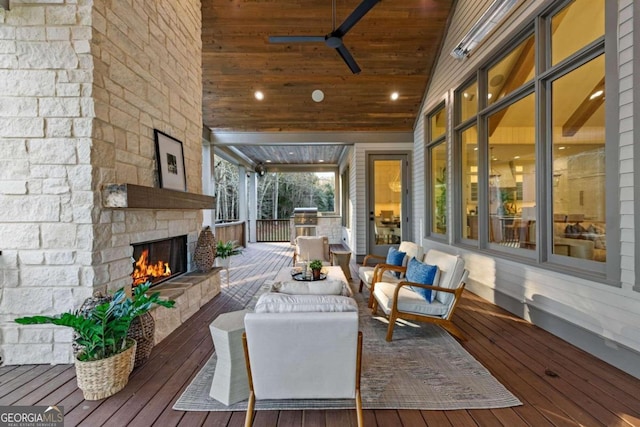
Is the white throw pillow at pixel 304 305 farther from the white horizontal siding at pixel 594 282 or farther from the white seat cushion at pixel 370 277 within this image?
the white seat cushion at pixel 370 277

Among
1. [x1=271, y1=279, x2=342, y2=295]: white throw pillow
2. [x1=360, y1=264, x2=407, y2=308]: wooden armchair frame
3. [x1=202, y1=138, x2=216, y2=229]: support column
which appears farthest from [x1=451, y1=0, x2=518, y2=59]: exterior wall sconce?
[x1=202, y1=138, x2=216, y2=229]: support column

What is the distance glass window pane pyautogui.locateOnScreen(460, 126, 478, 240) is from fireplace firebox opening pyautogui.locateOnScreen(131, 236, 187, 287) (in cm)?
430

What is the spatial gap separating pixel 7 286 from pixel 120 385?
126 cm

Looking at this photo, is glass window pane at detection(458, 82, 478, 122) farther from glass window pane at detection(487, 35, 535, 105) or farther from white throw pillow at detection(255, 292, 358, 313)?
white throw pillow at detection(255, 292, 358, 313)

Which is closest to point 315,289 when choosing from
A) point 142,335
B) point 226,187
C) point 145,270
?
point 142,335

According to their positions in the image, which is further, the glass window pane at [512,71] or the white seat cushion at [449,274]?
the glass window pane at [512,71]

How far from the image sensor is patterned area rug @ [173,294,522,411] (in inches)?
75.5

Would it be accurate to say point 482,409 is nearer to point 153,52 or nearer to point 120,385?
point 120,385

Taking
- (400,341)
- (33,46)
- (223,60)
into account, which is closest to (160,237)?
(33,46)

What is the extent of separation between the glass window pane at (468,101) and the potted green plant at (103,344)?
4872mm

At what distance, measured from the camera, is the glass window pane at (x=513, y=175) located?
3426 millimetres

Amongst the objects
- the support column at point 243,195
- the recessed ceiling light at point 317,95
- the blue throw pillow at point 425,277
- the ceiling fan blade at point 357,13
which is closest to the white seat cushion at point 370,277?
the blue throw pillow at point 425,277

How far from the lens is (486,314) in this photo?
356cm

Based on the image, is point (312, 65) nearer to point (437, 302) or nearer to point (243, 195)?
point (437, 302)
